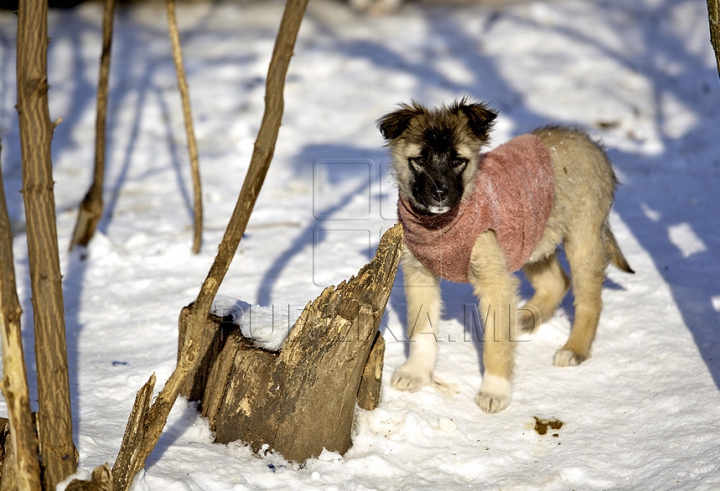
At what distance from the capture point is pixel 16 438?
263 centimetres

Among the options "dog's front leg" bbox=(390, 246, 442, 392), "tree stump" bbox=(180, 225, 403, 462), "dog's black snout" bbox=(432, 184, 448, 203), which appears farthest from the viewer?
"dog's front leg" bbox=(390, 246, 442, 392)

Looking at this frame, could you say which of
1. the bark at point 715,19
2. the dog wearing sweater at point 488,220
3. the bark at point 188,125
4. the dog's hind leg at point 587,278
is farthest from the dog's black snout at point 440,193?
the bark at point 188,125

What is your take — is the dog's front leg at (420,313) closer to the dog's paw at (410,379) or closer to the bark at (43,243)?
the dog's paw at (410,379)

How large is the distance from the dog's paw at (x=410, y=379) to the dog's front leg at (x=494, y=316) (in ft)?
0.98

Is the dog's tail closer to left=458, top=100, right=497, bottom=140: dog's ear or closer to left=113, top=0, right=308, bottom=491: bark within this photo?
left=458, top=100, right=497, bottom=140: dog's ear

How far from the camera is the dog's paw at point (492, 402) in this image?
3936 millimetres

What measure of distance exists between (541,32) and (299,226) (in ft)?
17.3

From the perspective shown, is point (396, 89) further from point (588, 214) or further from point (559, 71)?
point (588, 214)

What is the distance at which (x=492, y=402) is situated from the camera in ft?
12.9

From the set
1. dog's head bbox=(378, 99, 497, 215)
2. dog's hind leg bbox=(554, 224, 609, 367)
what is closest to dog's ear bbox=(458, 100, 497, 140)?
dog's head bbox=(378, 99, 497, 215)

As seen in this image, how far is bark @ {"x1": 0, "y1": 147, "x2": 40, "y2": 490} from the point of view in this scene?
8.36ft

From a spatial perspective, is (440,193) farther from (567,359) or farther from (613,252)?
(613,252)

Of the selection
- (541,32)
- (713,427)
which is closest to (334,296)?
(713,427)

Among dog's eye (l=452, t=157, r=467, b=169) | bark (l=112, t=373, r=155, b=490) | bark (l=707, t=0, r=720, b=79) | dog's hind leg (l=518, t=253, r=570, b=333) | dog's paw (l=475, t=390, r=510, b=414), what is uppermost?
bark (l=707, t=0, r=720, b=79)
